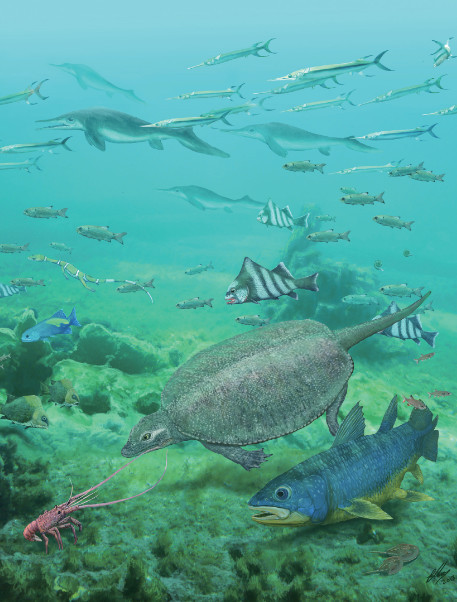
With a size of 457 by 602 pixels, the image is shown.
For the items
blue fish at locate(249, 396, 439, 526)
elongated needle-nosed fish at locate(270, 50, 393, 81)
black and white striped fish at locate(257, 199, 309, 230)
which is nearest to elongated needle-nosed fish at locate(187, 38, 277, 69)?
elongated needle-nosed fish at locate(270, 50, 393, 81)

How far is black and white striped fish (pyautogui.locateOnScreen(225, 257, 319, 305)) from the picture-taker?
289 centimetres

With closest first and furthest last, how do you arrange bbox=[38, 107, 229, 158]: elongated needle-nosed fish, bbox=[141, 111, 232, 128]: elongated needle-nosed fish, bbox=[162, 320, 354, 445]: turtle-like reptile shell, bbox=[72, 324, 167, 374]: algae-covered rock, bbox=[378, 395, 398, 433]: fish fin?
1. bbox=[162, 320, 354, 445]: turtle-like reptile shell
2. bbox=[378, 395, 398, 433]: fish fin
3. bbox=[38, 107, 229, 158]: elongated needle-nosed fish
4. bbox=[141, 111, 232, 128]: elongated needle-nosed fish
5. bbox=[72, 324, 167, 374]: algae-covered rock

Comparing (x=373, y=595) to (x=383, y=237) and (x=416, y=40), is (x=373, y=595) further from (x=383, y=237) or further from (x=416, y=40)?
(x=416, y=40)

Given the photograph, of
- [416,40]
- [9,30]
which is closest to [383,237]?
[416,40]

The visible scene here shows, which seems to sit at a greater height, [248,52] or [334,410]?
[248,52]

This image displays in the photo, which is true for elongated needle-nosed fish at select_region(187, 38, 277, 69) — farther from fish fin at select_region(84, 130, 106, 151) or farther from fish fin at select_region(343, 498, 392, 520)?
fish fin at select_region(343, 498, 392, 520)

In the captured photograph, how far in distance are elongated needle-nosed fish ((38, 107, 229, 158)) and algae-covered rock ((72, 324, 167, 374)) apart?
3.07 m

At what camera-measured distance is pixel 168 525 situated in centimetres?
242

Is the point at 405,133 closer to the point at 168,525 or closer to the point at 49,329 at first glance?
the point at 49,329

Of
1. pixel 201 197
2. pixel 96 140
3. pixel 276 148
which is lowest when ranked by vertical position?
pixel 201 197

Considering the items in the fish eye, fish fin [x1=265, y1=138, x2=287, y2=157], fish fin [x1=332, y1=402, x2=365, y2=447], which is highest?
fish fin [x1=265, y1=138, x2=287, y2=157]

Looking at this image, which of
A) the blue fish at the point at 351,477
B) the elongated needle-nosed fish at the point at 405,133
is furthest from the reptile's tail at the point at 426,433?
the elongated needle-nosed fish at the point at 405,133

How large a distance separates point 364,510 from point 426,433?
945mm
